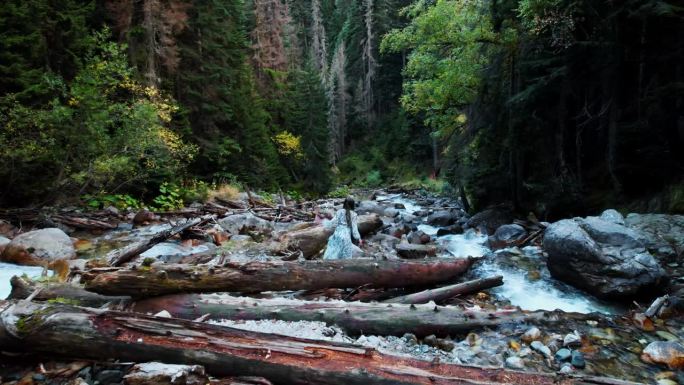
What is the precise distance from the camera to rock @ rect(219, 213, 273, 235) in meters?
11.8

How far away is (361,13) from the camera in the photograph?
162 feet

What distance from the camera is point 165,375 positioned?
10.4ft

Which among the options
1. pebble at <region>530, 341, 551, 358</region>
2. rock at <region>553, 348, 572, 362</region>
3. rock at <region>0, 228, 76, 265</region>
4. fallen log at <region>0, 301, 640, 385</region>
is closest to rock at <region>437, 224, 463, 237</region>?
pebble at <region>530, 341, 551, 358</region>

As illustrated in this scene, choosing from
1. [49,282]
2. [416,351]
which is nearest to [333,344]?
[416,351]

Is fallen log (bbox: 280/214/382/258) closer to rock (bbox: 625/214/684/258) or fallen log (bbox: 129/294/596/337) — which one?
fallen log (bbox: 129/294/596/337)

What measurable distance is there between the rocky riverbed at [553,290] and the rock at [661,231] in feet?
0.06

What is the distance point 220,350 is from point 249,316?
1.44 meters

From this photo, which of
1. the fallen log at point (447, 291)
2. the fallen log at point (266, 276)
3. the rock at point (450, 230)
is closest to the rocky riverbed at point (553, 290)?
the fallen log at point (447, 291)

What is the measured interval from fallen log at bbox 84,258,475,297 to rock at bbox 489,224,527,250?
3863 mm

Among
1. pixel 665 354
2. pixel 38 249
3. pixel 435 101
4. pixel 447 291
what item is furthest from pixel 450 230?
pixel 38 249

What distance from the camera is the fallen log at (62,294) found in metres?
5.04

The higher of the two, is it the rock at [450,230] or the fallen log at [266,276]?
the fallen log at [266,276]

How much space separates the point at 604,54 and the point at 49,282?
39.4ft

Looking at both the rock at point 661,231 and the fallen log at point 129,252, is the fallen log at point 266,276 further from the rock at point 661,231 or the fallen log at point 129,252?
the rock at point 661,231
